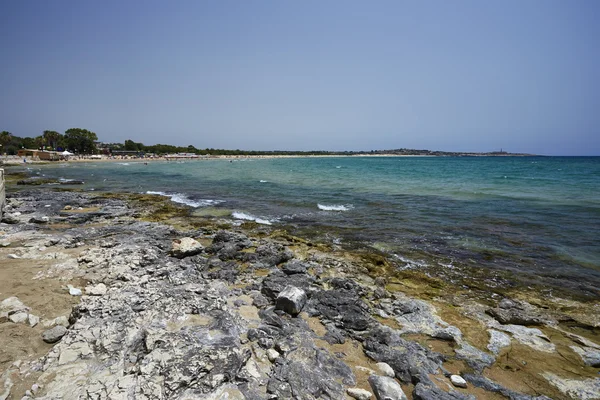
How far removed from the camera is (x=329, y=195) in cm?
2353

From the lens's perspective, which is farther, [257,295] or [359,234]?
[359,234]

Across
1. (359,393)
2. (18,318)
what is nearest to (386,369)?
(359,393)

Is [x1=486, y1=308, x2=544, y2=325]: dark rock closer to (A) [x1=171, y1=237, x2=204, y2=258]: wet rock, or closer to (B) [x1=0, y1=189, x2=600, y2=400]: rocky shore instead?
(B) [x1=0, y1=189, x2=600, y2=400]: rocky shore

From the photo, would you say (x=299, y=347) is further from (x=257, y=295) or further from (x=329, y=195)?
(x=329, y=195)

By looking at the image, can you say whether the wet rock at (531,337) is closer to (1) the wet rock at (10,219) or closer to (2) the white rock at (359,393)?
(2) the white rock at (359,393)

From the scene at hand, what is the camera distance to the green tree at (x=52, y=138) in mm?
91562

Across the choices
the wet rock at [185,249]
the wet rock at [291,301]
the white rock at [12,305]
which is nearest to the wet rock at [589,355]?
the wet rock at [291,301]

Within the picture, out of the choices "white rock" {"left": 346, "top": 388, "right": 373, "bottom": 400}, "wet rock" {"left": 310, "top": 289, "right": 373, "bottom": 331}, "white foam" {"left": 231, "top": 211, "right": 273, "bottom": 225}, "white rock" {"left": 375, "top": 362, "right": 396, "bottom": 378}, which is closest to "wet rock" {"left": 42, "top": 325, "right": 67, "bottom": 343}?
"wet rock" {"left": 310, "top": 289, "right": 373, "bottom": 331}

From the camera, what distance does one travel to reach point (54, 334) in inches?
179

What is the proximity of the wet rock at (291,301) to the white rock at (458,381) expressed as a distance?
9.63 feet

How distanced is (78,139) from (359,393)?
398 ft

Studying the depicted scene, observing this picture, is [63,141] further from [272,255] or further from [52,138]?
[272,255]

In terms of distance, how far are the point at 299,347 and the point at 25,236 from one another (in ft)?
37.9

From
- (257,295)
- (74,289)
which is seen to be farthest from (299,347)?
(74,289)
